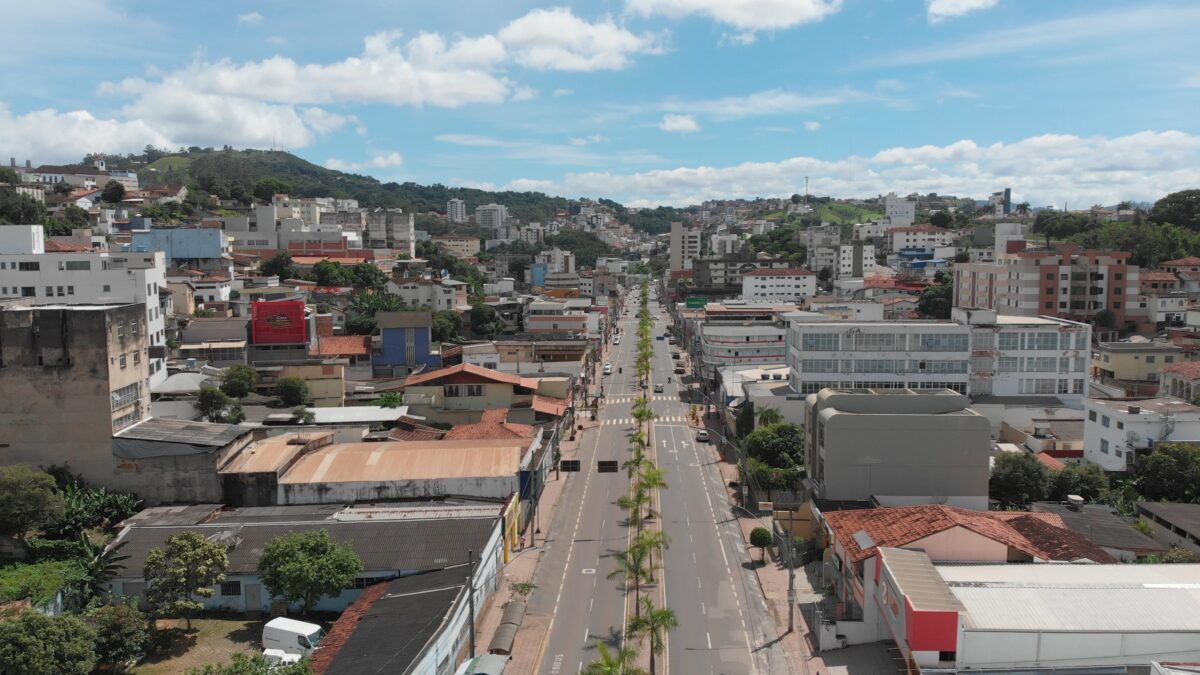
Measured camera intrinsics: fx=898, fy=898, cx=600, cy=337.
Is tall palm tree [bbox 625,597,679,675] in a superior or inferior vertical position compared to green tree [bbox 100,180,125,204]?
inferior

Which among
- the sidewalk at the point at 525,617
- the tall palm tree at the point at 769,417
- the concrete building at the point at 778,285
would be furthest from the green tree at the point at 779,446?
the concrete building at the point at 778,285

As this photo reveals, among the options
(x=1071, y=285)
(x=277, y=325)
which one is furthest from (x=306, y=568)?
Result: (x=1071, y=285)

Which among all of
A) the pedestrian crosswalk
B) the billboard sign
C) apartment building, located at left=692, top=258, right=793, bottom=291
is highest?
apartment building, located at left=692, top=258, right=793, bottom=291

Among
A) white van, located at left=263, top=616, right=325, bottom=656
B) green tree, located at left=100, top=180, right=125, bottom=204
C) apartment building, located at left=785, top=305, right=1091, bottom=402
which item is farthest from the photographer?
green tree, located at left=100, top=180, right=125, bottom=204

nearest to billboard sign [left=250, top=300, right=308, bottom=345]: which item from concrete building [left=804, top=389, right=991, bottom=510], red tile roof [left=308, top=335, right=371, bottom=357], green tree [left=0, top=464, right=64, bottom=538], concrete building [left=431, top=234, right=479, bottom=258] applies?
red tile roof [left=308, top=335, right=371, bottom=357]

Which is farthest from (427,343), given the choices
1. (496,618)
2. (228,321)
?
(496,618)

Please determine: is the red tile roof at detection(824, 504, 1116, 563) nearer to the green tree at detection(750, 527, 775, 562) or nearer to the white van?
the green tree at detection(750, 527, 775, 562)

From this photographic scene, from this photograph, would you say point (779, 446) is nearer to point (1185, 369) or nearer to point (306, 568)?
point (306, 568)
